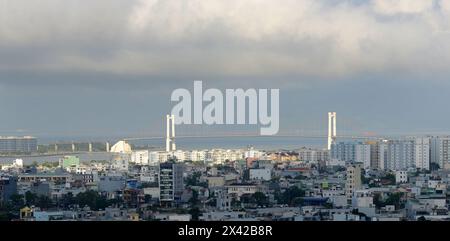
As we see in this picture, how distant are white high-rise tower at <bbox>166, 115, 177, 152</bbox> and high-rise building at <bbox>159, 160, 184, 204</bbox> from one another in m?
0.07

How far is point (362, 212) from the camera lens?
13.5 feet

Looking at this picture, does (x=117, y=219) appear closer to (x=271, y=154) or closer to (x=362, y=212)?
(x=271, y=154)

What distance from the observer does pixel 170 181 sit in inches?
169

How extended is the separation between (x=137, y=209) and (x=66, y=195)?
319 millimetres

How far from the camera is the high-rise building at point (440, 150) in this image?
4293 mm

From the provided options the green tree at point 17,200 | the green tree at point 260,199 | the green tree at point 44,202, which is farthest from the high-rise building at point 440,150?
the green tree at point 17,200

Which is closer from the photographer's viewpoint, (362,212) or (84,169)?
(362,212)

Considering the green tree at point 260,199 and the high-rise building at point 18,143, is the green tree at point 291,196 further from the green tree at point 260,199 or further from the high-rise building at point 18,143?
the high-rise building at point 18,143

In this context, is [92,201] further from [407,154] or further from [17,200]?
[407,154]

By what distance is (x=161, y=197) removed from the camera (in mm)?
4188

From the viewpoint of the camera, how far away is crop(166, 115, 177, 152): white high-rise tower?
4.25m

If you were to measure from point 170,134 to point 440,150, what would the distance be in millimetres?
1172
